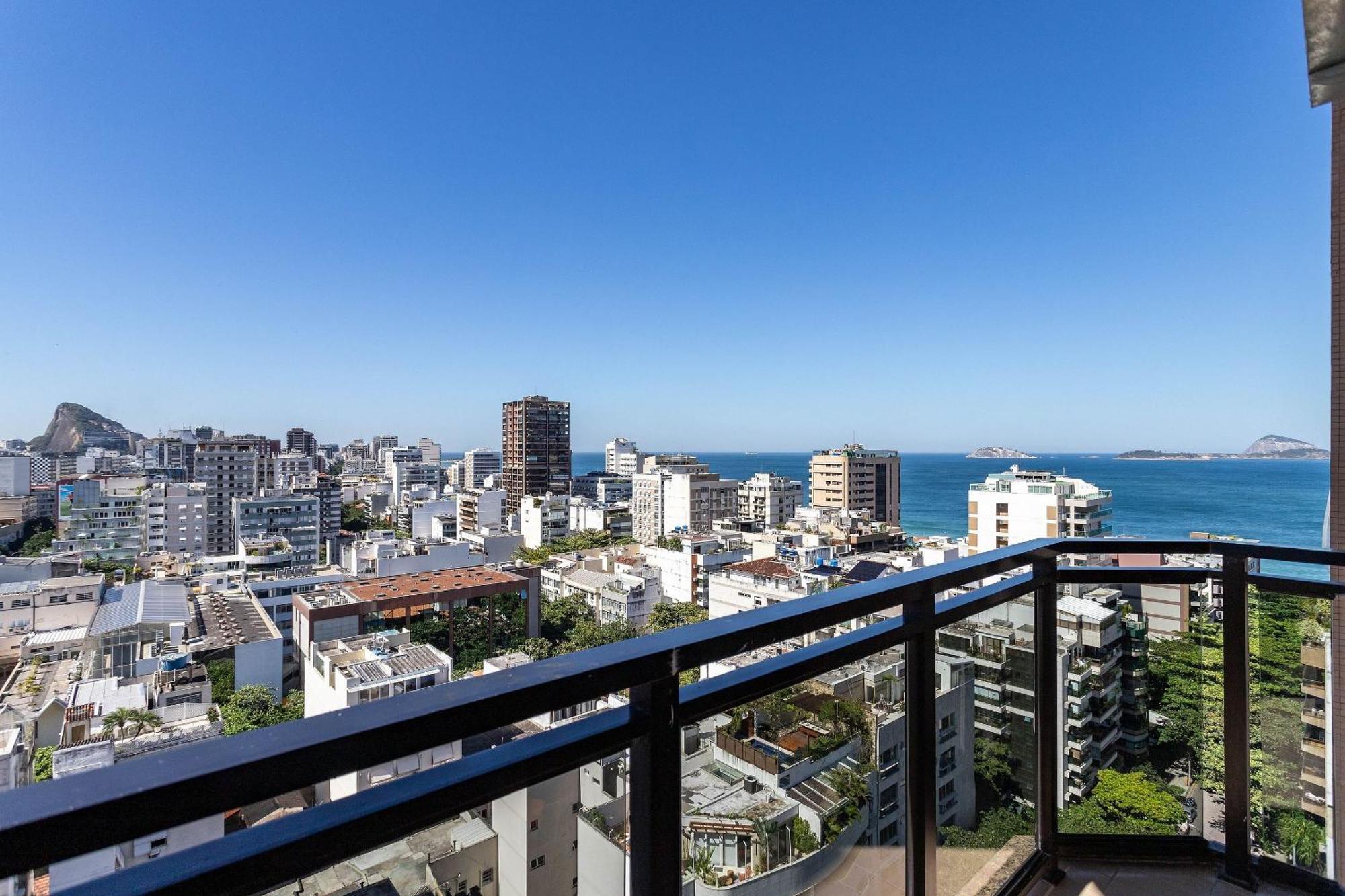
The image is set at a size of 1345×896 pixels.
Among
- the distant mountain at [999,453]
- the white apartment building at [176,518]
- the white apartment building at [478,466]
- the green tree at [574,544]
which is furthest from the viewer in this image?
the distant mountain at [999,453]

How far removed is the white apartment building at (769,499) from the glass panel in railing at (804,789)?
37624 mm

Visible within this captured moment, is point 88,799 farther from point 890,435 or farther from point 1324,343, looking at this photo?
point 890,435

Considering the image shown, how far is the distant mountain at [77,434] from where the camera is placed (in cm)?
4541

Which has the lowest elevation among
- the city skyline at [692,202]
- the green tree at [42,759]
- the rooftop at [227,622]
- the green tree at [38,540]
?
the rooftop at [227,622]

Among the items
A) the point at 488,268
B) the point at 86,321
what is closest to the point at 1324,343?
the point at 488,268

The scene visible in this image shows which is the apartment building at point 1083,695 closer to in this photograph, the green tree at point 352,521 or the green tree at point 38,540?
the green tree at point 38,540

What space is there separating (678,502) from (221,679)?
24.9m

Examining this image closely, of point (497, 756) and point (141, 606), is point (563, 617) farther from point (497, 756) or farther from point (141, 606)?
point (497, 756)

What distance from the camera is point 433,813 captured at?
58 cm

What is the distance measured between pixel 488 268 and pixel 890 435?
52.5 metres

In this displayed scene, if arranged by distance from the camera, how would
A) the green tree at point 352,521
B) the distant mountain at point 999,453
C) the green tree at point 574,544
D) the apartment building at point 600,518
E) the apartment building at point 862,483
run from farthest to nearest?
1. the distant mountain at point 999,453
2. the green tree at point 352,521
3. the apartment building at point 862,483
4. the apartment building at point 600,518
5. the green tree at point 574,544

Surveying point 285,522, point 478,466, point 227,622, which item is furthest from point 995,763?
point 478,466

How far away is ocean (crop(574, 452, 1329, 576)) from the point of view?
32.8 metres

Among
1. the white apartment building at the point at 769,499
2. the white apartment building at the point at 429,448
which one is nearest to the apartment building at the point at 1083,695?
the white apartment building at the point at 769,499
